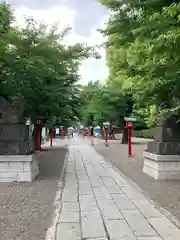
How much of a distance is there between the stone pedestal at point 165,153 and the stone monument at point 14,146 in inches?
157

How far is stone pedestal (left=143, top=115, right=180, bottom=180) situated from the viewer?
1189 centimetres

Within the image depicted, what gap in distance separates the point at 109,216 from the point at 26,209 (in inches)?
71.4

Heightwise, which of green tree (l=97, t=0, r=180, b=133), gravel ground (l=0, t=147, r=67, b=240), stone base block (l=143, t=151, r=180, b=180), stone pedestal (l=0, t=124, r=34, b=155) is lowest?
gravel ground (l=0, t=147, r=67, b=240)

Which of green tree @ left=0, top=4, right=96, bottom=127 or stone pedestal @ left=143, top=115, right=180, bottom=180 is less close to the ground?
green tree @ left=0, top=4, right=96, bottom=127

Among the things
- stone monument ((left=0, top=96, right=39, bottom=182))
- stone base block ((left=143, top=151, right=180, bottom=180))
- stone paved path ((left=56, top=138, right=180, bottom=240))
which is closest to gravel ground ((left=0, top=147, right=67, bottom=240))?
stone paved path ((left=56, top=138, right=180, bottom=240))

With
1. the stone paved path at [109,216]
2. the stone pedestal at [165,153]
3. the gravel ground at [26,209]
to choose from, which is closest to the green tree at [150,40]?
the stone pedestal at [165,153]

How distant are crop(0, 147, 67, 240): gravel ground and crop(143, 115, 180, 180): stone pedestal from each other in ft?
10.8

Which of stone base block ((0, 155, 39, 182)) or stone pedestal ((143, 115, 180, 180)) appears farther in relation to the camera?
stone pedestal ((143, 115, 180, 180))

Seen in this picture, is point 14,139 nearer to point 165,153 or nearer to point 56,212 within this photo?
point 165,153

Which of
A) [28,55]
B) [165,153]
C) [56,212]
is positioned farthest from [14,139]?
[56,212]

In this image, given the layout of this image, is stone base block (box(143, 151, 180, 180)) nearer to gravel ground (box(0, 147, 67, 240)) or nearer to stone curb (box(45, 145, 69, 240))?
stone curb (box(45, 145, 69, 240))

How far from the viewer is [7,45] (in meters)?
11.4

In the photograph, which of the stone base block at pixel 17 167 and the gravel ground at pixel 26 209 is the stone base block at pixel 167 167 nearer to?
the gravel ground at pixel 26 209

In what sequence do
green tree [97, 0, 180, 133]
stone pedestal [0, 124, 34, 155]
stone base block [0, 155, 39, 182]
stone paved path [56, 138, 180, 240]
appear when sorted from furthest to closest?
stone pedestal [0, 124, 34, 155] → stone base block [0, 155, 39, 182] → green tree [97, 0, 180, 133] → stone paved path [56, 138, 180, 240]
